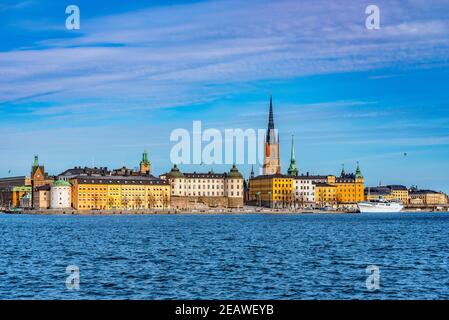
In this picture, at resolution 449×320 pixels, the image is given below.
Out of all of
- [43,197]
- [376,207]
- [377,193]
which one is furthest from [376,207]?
[43,197]

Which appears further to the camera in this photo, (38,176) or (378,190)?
(378,190)

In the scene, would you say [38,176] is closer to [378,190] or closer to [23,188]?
[23,188]

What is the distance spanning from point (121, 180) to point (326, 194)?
47740 mm

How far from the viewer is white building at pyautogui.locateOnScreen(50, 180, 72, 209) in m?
132

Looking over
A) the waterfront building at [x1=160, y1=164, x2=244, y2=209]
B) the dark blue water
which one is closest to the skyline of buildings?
the waterfront building at [x1=160, y1=164, x2=244, y2=209]

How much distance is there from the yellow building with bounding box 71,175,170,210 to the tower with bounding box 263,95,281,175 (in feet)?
128

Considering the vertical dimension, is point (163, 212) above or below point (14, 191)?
below

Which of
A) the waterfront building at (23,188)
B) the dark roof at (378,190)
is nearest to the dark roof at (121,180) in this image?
the waterfront building at (23,188)

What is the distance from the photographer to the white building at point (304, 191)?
522 ft

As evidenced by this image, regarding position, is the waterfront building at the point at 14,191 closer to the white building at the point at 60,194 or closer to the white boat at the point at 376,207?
the white building at the point at 60,194

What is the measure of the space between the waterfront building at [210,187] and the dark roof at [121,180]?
6.08 meters

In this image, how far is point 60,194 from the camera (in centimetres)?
13288

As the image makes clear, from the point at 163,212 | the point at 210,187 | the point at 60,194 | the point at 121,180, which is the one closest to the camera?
the point at 60,194
